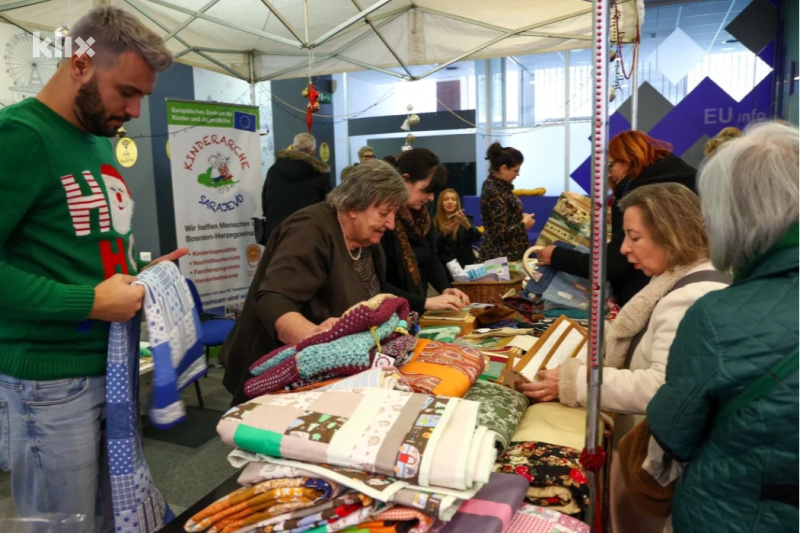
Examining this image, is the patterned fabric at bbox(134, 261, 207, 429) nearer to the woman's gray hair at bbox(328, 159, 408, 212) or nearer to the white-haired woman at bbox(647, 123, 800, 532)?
the woman's gray hair at bbox(328, 159, 408, 212)

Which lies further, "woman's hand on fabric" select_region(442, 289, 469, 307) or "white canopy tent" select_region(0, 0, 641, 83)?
"white canopy tent" select_region(0, 0, 641, 83)

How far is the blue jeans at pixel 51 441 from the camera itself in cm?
145

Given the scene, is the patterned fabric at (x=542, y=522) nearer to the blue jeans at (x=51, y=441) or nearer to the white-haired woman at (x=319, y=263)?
the white-haired woman at (x=319, y=263)

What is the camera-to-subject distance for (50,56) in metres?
4.82

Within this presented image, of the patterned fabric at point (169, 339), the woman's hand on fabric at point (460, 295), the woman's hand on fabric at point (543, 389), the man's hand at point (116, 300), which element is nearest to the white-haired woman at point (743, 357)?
the woman's hand on fabric at point (543, 389)

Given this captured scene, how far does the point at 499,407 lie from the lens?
1.47 metres

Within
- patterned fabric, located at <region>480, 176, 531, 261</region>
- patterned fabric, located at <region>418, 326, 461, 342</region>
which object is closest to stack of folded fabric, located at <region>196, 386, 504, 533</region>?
patterned fabric, located at <region>418, 326, 461, 342</region>

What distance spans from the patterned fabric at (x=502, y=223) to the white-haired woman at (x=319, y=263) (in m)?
2.66

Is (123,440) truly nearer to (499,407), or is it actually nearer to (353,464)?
(353,464)

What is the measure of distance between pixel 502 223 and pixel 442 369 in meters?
3.30

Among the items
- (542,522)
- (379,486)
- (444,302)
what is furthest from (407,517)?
(444,302)

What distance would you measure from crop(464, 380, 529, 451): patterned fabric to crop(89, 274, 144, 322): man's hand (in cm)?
85

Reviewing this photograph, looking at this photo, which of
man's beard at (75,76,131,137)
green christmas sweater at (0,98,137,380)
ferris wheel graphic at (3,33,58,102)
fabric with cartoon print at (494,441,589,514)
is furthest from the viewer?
ferris wheel graphic at (3,33,58,102)

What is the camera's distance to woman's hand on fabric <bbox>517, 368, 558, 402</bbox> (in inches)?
66.7
